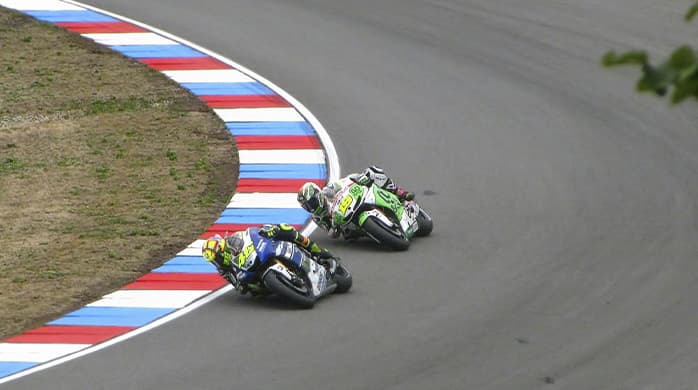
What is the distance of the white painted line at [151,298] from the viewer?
488 inches

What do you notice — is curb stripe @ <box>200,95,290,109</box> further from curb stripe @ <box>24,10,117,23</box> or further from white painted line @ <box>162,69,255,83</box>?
curb stripe @ <box>24,10,117,23</box>

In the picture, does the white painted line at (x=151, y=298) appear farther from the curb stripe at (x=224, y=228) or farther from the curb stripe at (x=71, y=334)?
the curb stripe at (x=224, y=228)

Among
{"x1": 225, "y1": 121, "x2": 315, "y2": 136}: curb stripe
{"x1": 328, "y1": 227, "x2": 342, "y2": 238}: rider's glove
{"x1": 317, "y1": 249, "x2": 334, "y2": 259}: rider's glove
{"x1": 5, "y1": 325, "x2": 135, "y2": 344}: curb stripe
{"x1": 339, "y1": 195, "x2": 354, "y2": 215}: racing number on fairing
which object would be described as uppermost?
{"x1": 339, "y1": 195, "x2": 354, "y2": 215}: racing number on fairing

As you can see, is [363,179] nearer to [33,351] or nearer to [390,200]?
Result: [390,200]

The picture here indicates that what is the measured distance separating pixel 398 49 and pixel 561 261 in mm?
8712

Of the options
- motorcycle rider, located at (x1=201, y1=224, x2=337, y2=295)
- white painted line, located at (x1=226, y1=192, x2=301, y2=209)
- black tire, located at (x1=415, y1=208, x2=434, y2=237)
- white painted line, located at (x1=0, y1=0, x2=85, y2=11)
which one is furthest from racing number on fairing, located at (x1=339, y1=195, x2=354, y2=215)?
white painted line, located at (x1=0, y1=0, x2=85, y2=11)

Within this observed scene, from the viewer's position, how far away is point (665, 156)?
16.8 m

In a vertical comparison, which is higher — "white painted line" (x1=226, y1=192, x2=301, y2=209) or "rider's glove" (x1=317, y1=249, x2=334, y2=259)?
"rider's glove" (x1=317, y1=249, x2=334, y2=259)

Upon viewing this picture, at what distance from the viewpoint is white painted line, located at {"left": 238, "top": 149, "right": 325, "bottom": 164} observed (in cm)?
1691

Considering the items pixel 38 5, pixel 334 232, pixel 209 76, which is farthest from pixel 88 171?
pixel 38 5

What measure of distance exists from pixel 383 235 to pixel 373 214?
0.24m

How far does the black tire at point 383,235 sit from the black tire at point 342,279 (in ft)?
3.35

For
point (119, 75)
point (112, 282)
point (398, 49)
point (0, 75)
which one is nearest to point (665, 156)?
point (398, 49)

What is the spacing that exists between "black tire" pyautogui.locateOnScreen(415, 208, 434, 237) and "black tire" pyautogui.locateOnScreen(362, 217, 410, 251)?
1.29 feet
